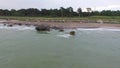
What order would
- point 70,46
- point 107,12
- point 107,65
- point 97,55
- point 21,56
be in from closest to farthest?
point 107,65 → point 21,56 → point 97,55 → point 70,46 → point 107,12

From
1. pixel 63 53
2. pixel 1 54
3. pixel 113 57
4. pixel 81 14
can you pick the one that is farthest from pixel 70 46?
pixel 81 14

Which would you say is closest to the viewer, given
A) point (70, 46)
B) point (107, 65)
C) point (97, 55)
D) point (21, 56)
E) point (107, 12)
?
point (107, 65)

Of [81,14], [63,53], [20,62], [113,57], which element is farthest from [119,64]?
[81,14]

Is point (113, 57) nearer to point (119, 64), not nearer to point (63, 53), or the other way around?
point (119, 64)

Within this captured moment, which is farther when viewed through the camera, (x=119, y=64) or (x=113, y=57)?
(x=113, y=57)

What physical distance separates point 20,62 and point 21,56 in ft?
8.13

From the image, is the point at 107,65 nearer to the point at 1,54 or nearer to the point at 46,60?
the point at 46,60

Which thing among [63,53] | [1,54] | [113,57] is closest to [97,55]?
[113,57]

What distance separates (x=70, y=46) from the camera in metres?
26.9

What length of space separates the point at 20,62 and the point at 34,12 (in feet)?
276

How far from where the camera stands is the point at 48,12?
9806cm

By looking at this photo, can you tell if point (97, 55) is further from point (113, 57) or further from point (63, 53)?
point (63, 53)

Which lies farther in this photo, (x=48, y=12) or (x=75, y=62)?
(x=48, y=12)

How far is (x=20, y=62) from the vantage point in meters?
18.3
